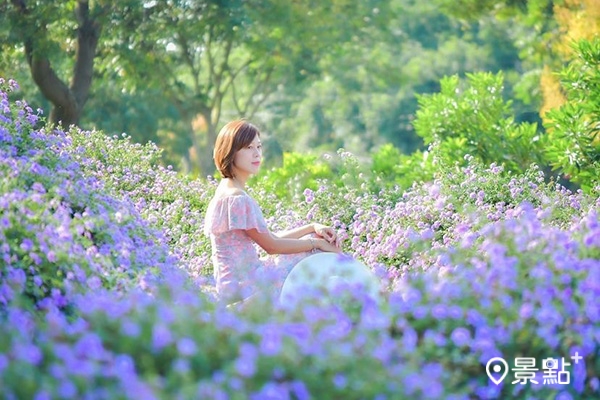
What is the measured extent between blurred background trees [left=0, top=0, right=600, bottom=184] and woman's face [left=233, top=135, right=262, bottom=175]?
11.3 feet

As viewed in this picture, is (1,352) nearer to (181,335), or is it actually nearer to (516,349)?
(181,335)

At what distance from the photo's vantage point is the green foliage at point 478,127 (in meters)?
Result: 9.41

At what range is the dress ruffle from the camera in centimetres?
532

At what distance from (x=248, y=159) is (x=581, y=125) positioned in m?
3.52

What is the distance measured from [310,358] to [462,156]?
6.96 metres

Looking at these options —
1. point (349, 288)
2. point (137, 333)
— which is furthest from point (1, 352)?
→ point (349, 288)

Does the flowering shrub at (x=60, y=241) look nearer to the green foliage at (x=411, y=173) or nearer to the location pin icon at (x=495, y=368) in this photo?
the location pin icon at (x=495, y=368)

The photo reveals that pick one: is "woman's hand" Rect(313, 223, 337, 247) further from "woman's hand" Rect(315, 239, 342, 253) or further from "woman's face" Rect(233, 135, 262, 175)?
"woman's face" Rect(233, 135, 262, 175)

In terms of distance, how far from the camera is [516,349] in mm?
3150

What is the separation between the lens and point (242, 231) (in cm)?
543

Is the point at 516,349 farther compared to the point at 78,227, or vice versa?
the point at 78,227
